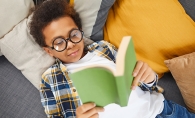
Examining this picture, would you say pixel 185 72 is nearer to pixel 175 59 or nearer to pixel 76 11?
pixel 175 59

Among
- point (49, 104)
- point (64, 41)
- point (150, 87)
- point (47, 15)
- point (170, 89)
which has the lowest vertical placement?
point (170, 89)

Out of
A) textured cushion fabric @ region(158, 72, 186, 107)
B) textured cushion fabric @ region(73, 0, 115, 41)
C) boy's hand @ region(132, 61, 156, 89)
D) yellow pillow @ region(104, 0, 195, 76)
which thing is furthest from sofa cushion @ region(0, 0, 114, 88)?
textured cushion fabric @ region(158, 72, 186, 107)

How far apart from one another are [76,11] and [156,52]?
47 centimetres

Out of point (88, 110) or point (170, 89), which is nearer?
point (88, 110)

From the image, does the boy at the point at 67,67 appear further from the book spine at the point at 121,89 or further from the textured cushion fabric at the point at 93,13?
the book spine at the point at 121,89

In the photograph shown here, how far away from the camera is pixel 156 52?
106 centimetres

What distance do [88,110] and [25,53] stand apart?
51cm

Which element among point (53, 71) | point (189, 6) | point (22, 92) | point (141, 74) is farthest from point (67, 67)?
point (189, 6)

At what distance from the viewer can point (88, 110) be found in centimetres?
74

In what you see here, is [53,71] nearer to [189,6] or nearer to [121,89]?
[121,89]

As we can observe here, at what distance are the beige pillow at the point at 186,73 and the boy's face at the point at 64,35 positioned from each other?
45 cm

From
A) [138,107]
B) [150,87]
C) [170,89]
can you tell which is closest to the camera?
[138,107]

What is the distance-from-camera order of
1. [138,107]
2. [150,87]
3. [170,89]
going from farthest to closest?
[170,89] → [150,87] → [138,107]

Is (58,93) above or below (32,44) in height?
below
